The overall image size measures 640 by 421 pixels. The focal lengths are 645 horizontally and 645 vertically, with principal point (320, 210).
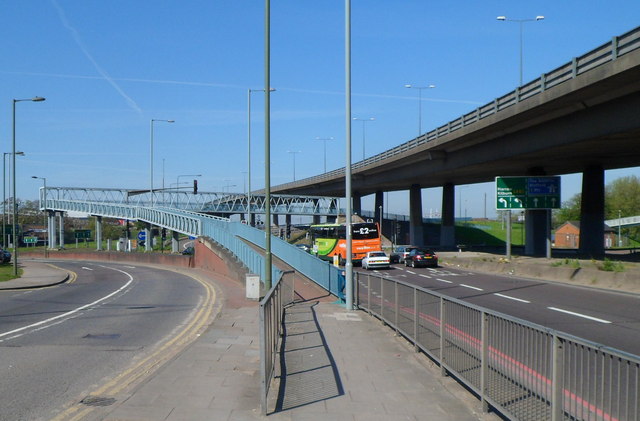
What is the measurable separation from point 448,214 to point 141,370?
212 ft

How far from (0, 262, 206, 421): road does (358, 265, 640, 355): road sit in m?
9.46

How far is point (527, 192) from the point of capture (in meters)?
40.3

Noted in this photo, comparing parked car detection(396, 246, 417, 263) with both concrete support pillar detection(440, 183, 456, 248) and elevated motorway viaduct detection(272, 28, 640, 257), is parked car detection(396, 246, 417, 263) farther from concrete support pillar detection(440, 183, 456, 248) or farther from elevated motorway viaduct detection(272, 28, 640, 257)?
concrete support pillar detection(440, 183, 456, 248)

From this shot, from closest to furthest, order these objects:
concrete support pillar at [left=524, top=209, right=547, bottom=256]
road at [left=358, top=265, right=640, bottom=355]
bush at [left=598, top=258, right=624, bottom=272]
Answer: road at [left=358, top=265, right=640, bottom=355]
bush at [left=598, top=258, right=624, bottom=272]
concrete support pillar at [left=524, top=209, right=547, bottom=256]

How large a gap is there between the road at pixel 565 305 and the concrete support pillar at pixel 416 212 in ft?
139

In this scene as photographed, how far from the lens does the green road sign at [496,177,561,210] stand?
40375 mm

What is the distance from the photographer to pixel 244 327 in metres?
15.8

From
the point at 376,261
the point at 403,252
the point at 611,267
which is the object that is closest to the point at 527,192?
the point at 376,261

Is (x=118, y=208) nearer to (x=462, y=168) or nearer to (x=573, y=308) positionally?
(x=462, y=168)

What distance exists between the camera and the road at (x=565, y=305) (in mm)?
14680

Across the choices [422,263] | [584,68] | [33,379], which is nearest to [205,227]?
[422,263]

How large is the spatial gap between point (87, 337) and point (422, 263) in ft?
116

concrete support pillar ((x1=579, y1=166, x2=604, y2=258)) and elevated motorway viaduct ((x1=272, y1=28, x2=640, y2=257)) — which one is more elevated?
elevated motorway viaduct ((x1=272, y1=28, x2=640, y2=257))

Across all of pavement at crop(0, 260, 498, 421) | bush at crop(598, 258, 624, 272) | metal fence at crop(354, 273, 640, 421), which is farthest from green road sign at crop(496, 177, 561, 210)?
metal fence at crop(354, 273, 640, 421)
